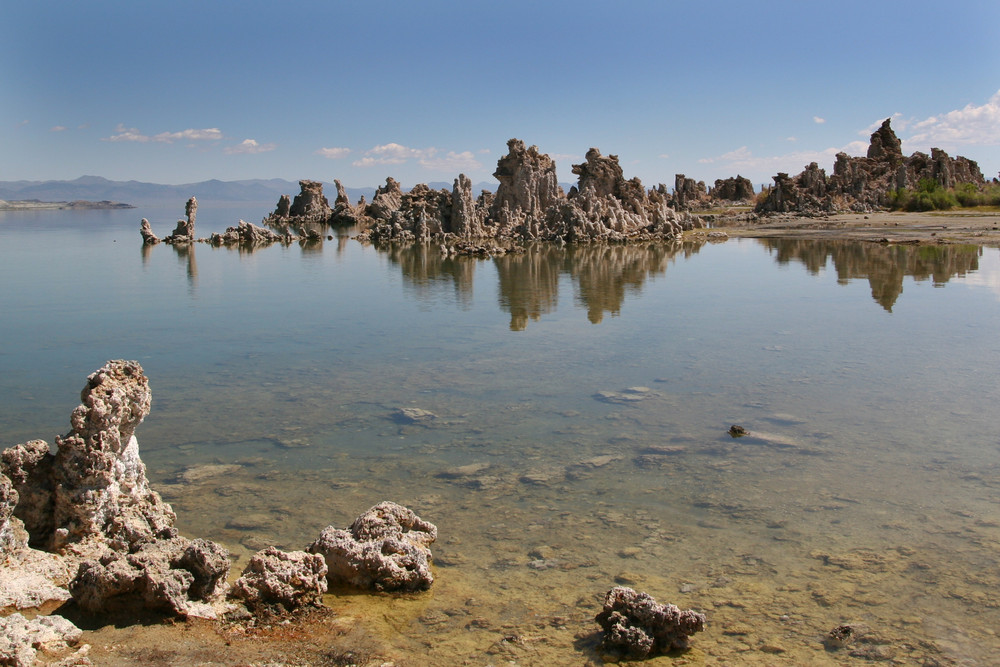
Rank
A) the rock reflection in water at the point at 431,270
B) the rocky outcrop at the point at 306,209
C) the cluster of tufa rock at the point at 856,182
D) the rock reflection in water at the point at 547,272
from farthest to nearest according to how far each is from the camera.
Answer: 1. the rocky outcrop at the point at 306,209
2. the cluster of tufa rock at the point at 856,182
3. the rock reflection in water at the point at 431,270
4. the rock reflection in water at the point at 547,272

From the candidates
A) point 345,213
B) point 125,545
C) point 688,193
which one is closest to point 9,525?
point 125,545

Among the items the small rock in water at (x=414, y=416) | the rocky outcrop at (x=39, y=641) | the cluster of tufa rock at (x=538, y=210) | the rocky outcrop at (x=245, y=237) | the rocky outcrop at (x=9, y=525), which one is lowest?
the rocky outcrop at (x=39, y=641)

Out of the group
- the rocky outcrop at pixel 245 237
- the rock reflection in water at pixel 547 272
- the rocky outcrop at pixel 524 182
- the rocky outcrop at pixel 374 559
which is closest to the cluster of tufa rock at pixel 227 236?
the rocky outcrop at pixel 245 237

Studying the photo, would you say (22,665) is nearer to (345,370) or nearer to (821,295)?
(345,370)

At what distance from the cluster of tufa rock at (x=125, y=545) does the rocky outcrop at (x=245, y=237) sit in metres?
38.3

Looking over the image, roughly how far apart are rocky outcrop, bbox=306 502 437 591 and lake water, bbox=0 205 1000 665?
0.15 m

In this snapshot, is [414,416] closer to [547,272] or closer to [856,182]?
[547,272]

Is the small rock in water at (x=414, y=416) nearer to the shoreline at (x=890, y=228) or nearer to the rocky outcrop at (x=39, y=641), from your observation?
the rocky outcrop at (x=39, y=641)

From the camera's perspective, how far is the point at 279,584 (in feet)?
15.3

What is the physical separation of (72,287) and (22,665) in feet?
67.6

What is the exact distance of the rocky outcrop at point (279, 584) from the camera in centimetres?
463

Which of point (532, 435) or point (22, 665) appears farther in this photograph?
point (532, 435)

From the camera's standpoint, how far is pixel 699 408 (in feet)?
29.9

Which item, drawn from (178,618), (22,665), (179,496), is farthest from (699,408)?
(22,665)
